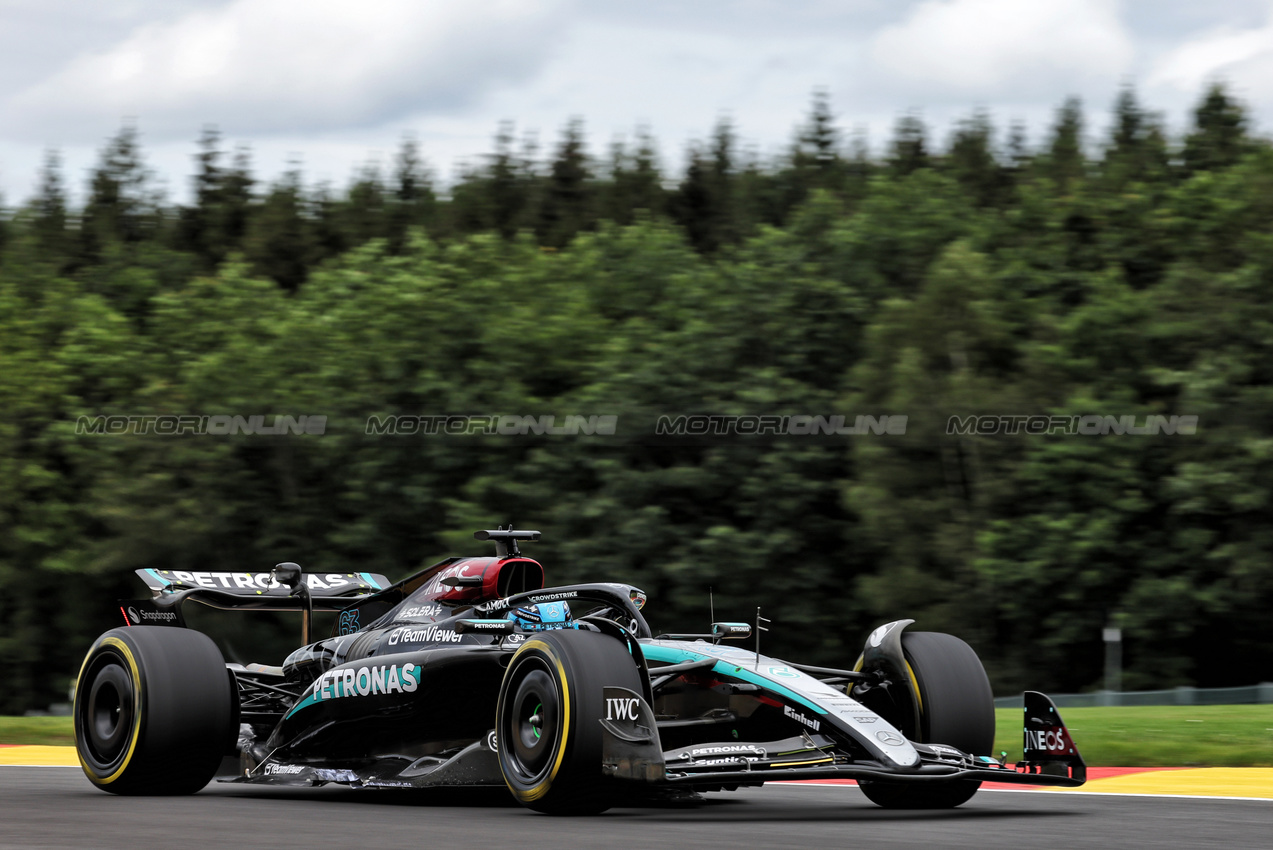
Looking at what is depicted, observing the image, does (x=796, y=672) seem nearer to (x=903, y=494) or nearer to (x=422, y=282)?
(x=903, y=494)

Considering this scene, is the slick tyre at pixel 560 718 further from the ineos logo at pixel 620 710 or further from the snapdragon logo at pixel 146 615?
the snapdragon logo at pixel 146 615

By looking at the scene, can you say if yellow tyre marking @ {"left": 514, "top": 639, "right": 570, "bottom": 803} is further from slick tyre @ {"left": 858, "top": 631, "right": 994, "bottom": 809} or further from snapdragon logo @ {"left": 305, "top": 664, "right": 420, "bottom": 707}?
slick tyre @ {"left": 858, "top": 631, "right": 994, "bottom": 809}

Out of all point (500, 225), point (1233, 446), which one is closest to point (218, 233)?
point (500, 225)

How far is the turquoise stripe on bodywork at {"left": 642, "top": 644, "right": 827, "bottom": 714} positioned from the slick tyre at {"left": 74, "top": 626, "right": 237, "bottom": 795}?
2945mm

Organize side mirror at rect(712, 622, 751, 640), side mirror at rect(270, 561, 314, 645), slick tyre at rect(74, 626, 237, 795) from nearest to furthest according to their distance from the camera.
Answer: side mirror at rect(712, 622, 751, 640) < slick tyre at rect(74, 626, 237, 795) < side mirror at rect(270, 561, 314, 645)

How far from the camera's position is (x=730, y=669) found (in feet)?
27.6

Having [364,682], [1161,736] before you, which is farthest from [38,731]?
[1161,736]

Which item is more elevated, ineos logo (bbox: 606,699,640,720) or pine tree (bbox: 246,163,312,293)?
pine tree (bbox: 246,163,312,293)

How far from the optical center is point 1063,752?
8.12 metres

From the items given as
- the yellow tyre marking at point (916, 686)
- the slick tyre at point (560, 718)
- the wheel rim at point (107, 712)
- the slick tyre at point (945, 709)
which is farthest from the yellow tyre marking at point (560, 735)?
the wheel rim at point (107, 712)

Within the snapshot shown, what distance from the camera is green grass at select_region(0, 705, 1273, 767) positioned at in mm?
12281

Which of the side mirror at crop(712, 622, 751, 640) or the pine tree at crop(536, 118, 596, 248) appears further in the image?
the pine tree at crop(536, 118, 596, 248)

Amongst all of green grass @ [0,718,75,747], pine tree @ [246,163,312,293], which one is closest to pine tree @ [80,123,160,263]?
pine tree @ [246,163,312,293]

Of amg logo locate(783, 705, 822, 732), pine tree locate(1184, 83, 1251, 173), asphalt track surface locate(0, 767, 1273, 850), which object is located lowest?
asphalt track surface locate(0, 767, 1273, 850)
